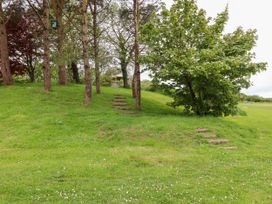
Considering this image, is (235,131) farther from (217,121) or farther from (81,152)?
(81,152)

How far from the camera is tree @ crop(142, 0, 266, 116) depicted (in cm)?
1623

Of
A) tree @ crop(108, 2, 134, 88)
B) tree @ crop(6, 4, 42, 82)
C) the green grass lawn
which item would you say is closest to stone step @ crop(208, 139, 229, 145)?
the green grass lawn

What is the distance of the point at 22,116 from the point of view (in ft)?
51.6

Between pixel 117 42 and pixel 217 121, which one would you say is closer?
pixel 217 121

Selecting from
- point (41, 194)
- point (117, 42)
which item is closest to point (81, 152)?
point (41, 194)

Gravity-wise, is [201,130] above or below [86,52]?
below

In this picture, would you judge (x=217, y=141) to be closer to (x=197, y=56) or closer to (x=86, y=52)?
(x=197, y=56)

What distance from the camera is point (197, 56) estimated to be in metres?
16.4

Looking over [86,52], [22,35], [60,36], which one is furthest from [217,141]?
[22,35]

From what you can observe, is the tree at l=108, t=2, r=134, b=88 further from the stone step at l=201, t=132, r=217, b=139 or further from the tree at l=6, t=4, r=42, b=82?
the stone step at l=201, t=132, r=217, b=139

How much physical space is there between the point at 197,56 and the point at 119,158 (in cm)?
805

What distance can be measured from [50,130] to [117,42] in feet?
62.0

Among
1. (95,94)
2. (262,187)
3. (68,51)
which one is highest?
(68,51)

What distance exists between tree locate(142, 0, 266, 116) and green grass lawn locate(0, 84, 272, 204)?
178 cm
